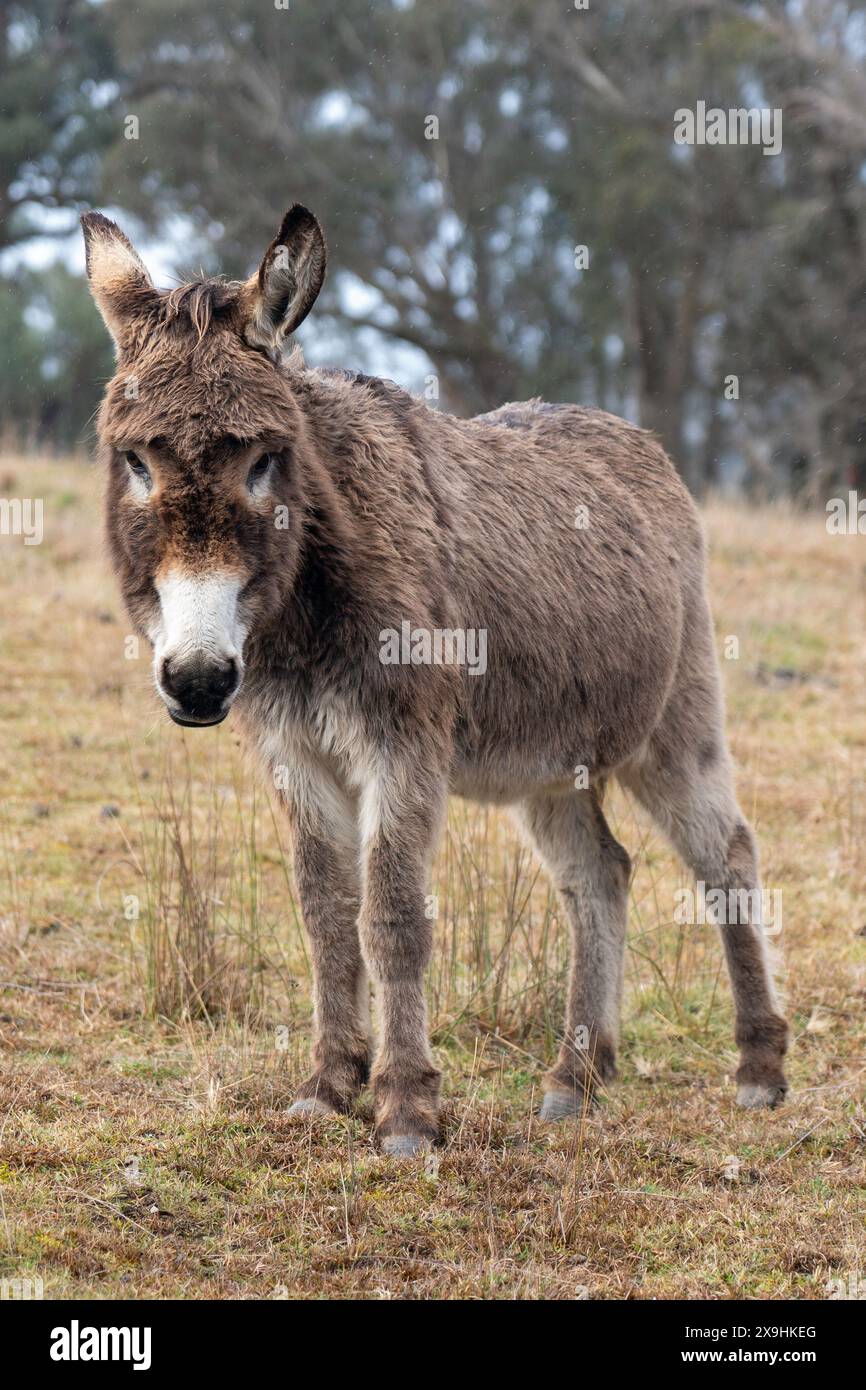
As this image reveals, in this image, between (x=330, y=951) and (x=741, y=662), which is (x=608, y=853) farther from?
(x=741, y=662)

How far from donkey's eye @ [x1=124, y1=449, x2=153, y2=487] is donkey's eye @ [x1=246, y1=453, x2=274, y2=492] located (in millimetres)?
264

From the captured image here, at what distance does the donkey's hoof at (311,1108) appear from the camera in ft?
14.8

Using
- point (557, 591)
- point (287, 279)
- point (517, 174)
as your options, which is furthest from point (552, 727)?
point (517, 174)

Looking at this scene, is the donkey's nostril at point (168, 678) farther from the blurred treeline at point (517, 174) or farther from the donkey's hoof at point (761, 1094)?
the blurred treeline at point (517, 174)

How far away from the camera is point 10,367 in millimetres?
27969

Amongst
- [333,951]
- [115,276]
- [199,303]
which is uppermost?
[115,276]

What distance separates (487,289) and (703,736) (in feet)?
61.3

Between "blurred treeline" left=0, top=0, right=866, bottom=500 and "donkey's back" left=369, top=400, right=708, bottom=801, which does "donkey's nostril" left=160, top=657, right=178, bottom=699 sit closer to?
"donkey's back" left=369, top=400, right=708, bottom=801

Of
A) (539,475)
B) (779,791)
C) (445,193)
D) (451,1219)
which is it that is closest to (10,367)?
(445,193)

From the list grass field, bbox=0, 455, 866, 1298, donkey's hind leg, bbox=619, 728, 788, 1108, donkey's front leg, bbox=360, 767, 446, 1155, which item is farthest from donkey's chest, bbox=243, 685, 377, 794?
donkey's hind leg, bbox=619, 728, 788, 1108

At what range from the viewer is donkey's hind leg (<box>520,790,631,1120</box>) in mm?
5262

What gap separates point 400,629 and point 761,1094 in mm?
2226

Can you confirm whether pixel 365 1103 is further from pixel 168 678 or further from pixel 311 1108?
pixel 168 678

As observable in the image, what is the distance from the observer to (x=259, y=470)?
4039 mm
